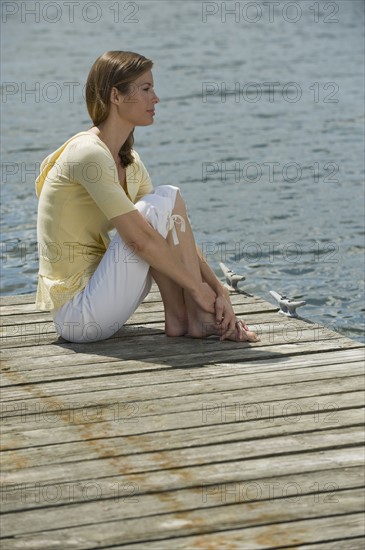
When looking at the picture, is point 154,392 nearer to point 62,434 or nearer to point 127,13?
point 62,434

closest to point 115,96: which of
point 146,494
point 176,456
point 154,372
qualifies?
point 154,372

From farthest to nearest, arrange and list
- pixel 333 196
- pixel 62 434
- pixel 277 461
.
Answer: pixel 333 196 → pixel 62 434 → pixel 277 461

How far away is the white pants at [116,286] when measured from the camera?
5641mm

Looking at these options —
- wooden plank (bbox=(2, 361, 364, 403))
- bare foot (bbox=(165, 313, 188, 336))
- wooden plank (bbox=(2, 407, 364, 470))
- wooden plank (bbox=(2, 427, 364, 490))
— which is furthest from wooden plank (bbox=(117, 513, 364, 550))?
bare foot (bbox=(165, 313, 188, 336))

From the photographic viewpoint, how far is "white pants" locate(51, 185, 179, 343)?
222 inches

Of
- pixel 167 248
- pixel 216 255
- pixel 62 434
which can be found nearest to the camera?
pixel 62 434

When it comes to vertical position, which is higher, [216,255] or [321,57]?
[321,57]

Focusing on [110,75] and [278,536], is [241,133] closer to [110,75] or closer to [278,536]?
[110,75]

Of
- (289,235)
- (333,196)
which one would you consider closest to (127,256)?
(289,235)

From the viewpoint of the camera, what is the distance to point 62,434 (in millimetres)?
4758

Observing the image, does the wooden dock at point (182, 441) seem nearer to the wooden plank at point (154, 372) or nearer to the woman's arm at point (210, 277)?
the wooden plank at point (154, 372)

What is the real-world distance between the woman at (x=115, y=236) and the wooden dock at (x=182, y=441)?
0.19 m

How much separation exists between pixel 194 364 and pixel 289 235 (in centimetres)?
570

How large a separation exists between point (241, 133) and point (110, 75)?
10363 millimetres
